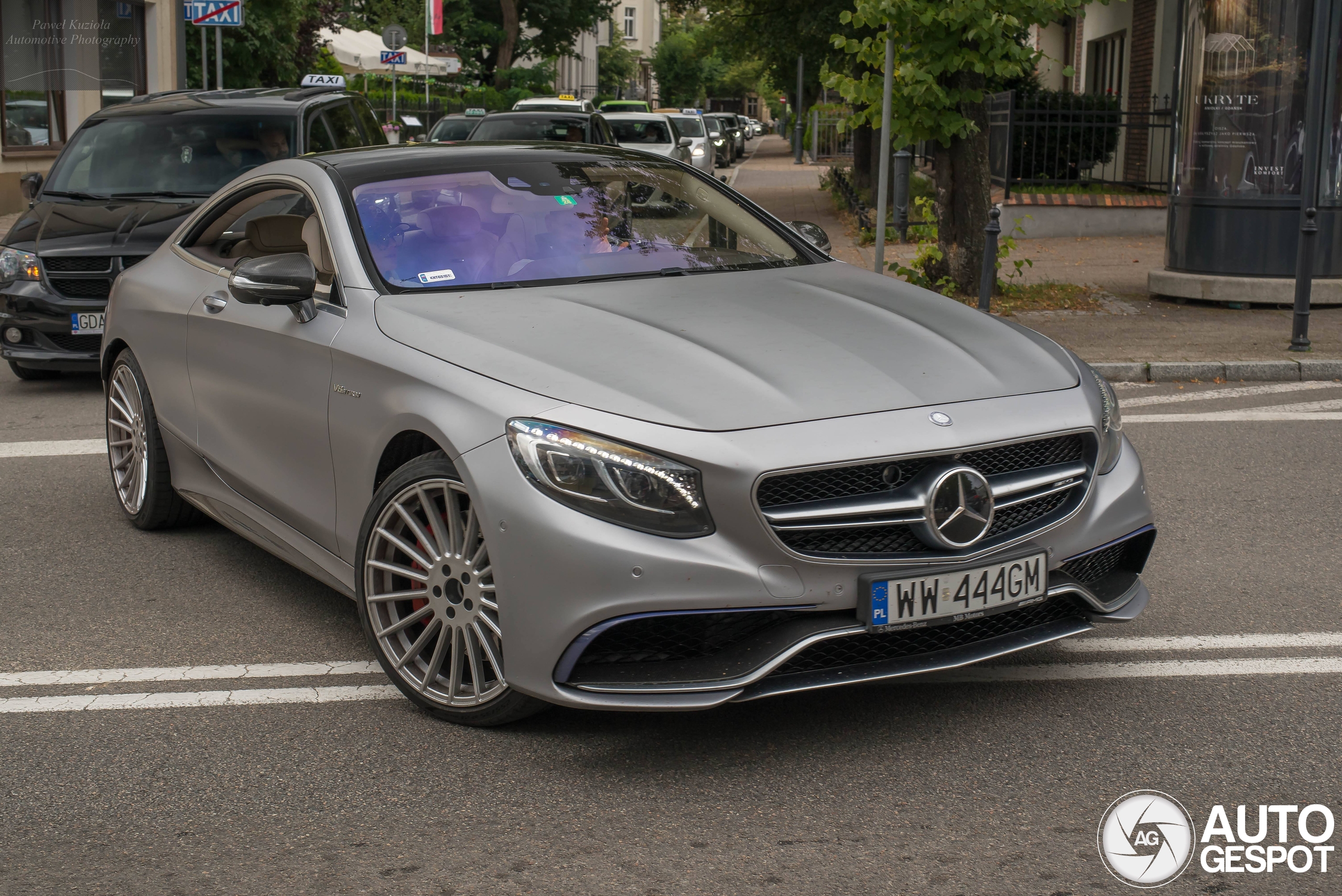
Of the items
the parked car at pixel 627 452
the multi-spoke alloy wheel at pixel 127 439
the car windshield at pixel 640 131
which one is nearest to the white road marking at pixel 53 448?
the multi-spoke alloy wheel at pixel 127 439

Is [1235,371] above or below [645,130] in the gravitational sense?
below

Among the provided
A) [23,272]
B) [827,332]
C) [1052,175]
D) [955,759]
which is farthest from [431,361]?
[1052,175]

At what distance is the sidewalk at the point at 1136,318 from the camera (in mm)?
9938

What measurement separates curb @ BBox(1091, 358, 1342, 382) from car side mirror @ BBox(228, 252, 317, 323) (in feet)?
20.5

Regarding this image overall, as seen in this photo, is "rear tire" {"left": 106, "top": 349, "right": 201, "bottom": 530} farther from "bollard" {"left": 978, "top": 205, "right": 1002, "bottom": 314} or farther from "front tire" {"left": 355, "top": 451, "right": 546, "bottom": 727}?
"bollard" {"left": 978, "top": 205, "right": 1002, "bottom": 314}

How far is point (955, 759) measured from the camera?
365cm

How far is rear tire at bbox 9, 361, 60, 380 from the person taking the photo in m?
9.42

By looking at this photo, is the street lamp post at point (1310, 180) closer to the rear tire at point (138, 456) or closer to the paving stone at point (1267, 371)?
the paving stone at point (1267, 371)

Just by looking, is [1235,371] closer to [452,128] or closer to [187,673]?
[187,673]

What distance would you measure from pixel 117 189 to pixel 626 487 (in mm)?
7344

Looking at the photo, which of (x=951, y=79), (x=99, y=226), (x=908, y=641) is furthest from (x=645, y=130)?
(x=908, y=641)

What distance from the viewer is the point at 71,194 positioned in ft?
31.5

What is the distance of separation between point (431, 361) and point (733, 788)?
136 centimetres

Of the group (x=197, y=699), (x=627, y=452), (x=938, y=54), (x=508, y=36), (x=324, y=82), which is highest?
(x=508, y=36)
